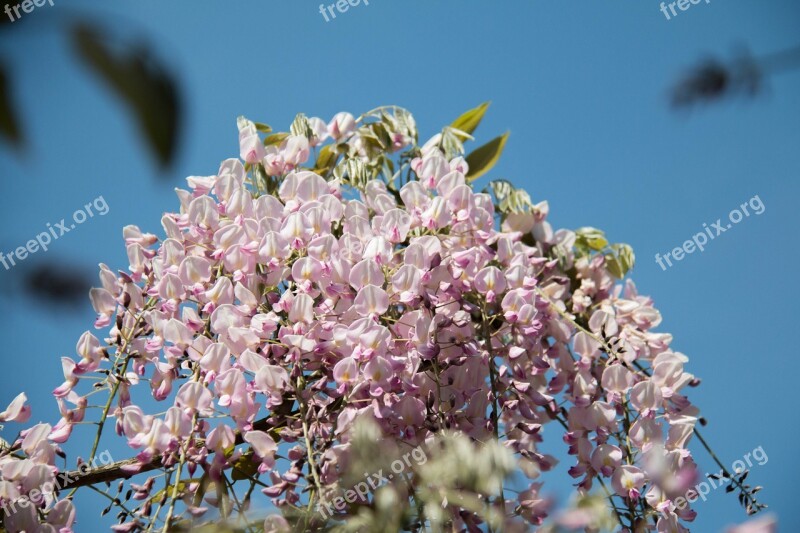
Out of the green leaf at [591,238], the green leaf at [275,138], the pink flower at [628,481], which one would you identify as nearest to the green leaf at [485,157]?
the green leaf at [591,238]

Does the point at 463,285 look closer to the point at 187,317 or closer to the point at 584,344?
the point at 584,344

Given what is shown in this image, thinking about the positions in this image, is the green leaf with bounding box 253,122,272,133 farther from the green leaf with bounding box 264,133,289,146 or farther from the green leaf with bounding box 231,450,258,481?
the green leaf with bounding box 231,450,258,481

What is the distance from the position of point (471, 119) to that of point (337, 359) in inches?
36.3

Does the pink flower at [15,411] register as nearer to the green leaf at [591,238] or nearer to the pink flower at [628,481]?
the pink flower at [628,481]

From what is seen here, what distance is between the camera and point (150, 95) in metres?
0.22

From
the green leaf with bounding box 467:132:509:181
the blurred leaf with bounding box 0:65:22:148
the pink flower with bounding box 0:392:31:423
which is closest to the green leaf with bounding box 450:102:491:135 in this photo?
the green leaf with bounding box 467:132:509:181

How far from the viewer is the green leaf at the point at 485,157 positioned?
1.98 meters

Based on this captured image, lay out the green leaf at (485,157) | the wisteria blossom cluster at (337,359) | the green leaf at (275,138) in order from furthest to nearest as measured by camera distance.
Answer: the green leaf at (485,157), the green leaf at (275,138), the wisteria blossom cluster at (337,359)

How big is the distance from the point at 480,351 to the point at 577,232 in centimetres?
72

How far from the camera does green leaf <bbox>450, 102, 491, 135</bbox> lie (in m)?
1.98

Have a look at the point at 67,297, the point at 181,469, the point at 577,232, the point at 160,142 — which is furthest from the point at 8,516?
the point at 577,232

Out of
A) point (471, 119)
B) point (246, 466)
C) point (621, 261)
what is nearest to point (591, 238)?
point (621, 261)

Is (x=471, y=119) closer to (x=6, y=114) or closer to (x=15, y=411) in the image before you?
(x=15, y=411)

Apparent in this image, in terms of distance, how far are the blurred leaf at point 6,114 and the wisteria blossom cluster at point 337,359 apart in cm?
80
